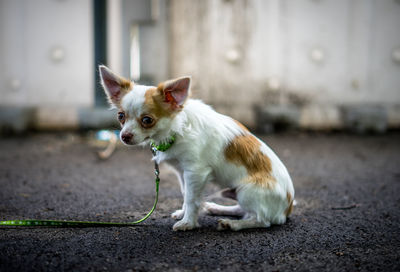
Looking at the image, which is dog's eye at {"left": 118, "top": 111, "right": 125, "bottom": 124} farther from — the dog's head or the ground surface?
the ground surface

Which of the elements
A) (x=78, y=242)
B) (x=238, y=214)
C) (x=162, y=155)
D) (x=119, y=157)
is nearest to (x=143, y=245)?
(x=78, y=242)

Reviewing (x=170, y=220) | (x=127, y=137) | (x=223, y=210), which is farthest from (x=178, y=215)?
(x=127, y=137)

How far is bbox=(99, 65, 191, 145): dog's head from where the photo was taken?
232 centimetres

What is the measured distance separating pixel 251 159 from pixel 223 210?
1.82 ft

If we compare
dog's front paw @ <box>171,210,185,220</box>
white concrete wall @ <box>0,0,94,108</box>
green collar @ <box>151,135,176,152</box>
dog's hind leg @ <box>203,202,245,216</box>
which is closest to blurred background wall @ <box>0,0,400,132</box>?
white concrete wall @ <box>0,0,94,108</box>

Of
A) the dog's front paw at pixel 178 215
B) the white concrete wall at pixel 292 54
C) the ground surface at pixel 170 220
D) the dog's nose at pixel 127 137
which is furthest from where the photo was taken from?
the white concrete wall at pixel 292 54

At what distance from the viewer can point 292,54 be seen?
21.9ft

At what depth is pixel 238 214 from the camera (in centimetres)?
288

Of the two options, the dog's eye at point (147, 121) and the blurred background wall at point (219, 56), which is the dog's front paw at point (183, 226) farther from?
the blurred background wall at point (219, 56)

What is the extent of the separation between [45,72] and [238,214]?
5108 millimetres

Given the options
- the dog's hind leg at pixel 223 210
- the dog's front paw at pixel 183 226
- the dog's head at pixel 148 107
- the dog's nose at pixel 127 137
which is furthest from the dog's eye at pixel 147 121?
the dog's hind leg at pixel 223 210

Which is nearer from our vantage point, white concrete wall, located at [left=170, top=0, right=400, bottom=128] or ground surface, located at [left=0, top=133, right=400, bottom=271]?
ground surface, located at [left=0, top=133, right=400, bottom=271]

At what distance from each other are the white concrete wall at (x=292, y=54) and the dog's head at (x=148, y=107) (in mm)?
4113

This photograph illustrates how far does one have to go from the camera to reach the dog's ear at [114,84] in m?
2.48
